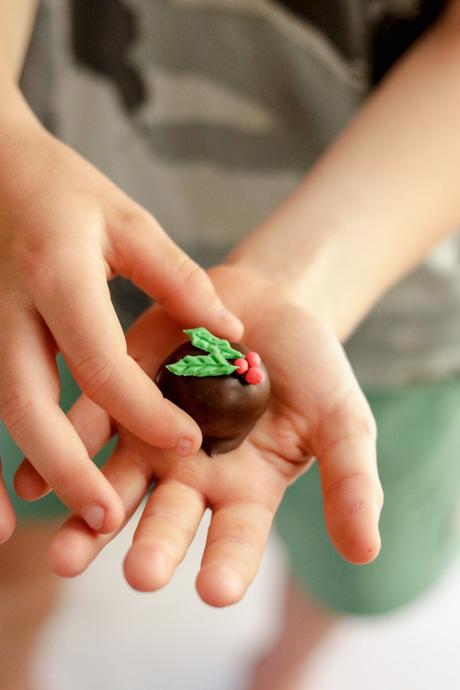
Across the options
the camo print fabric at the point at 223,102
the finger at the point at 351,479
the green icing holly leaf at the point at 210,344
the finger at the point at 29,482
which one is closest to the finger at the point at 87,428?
the finger at the point at 29,482

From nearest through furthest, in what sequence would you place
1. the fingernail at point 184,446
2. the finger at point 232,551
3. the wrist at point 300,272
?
the finger at point 232,551 → the fingernail at point 184,446 → the wrist at point 300,272

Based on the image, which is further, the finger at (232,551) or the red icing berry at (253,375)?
the red icing berry at (253,375)

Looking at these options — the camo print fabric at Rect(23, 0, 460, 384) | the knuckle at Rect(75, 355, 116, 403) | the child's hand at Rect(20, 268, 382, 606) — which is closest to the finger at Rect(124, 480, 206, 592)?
the child's hand at Rect(20, 268, 382, 606)

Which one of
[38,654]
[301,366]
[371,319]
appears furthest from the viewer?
[38,654]

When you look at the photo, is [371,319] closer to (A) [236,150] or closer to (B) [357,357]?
(B) [357,357]

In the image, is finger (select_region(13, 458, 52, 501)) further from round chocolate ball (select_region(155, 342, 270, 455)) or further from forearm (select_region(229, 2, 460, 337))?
forearm (select_region(229, 2, 460, 337))

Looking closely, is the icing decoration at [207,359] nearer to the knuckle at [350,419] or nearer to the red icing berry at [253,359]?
the red icing berry at [253,359]

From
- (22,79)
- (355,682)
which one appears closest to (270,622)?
(355,682)

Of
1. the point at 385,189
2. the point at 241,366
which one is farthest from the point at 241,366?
the point at 385,189
